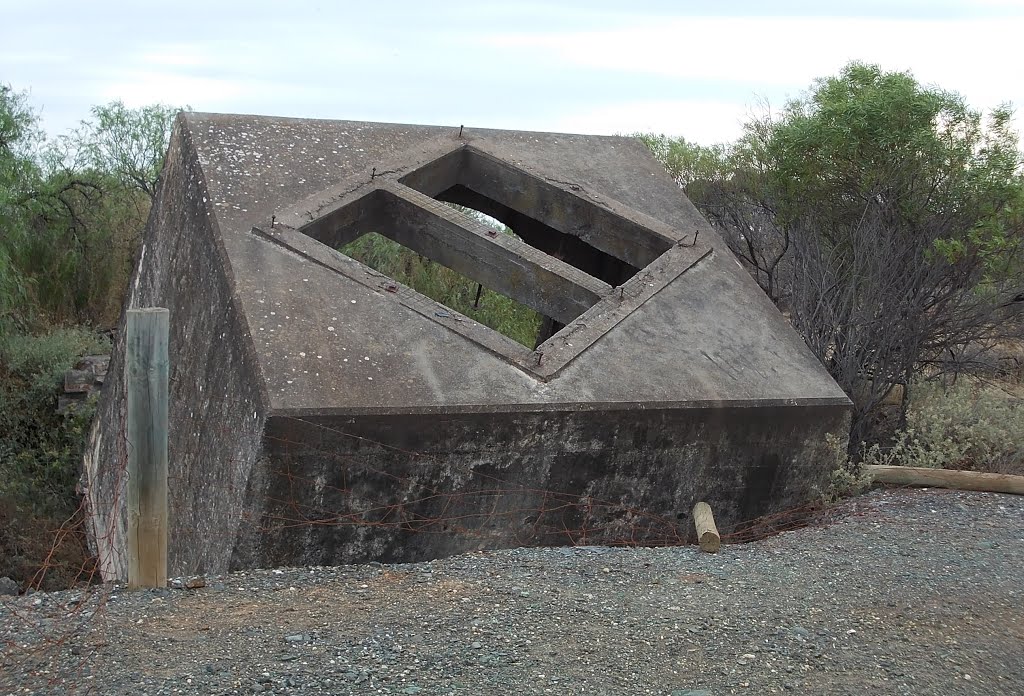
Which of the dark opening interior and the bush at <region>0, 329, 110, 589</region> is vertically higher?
the dark opening interior

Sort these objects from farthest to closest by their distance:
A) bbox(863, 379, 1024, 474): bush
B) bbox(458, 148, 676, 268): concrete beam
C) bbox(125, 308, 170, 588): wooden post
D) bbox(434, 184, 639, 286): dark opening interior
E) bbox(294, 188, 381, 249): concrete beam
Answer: bbox(434, 184, 639, 286): dark opening interior → bbox(458, 148, 676, 268): concrete beam → bbox(863, 379, 1024, 474): bush → bbox(294, 188, 381, 249): concrete beam → bbox(125, 308, 170, 588): wooden post

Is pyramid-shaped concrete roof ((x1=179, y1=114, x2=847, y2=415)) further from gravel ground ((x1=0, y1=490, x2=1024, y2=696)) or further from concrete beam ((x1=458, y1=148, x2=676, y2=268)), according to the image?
gravel ground ((x1=0, y1=490, x2=1024, y2=696))

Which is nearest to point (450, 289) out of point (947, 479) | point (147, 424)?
point (947, 479)

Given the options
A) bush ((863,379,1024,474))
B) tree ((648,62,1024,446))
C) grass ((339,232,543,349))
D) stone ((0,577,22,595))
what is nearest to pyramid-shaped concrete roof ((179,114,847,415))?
bush ((863,379,1024,474))

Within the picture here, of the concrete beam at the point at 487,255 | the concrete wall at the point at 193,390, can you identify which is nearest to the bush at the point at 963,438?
the concrete beam at the point at 487,255

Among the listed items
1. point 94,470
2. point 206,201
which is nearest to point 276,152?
point 206,201

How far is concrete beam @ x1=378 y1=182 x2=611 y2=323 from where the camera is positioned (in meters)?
6.41

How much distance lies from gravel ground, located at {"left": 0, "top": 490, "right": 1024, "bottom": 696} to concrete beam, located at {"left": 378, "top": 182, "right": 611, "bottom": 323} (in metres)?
1.80

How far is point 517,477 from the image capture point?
5250mm

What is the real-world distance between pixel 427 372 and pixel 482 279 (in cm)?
161

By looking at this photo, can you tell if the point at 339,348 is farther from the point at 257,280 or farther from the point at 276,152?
the point at 276,152

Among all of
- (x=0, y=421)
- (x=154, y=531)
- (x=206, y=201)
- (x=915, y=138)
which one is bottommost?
(x=0, y=421)

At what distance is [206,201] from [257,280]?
882 millimetres

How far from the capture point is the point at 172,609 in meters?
4.08
